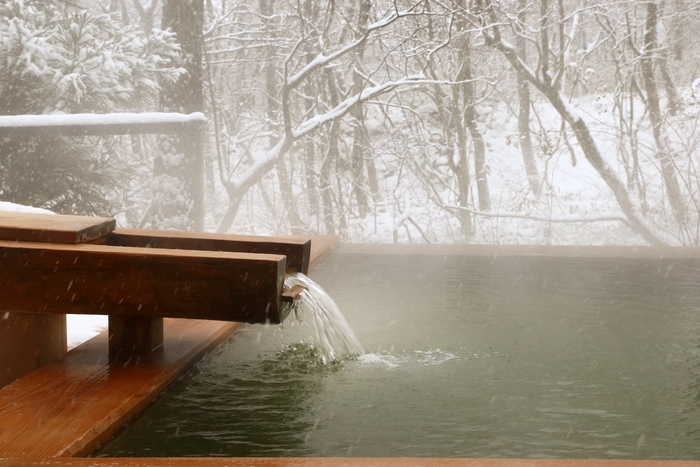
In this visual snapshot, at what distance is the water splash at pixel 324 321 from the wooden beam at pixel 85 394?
298 millimetres

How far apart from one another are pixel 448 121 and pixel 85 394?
283 inches

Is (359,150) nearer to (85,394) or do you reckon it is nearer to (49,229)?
(49,229)

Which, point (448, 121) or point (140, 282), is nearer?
point (140, 282)

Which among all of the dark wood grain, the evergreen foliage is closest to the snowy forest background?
the evergreen foliage

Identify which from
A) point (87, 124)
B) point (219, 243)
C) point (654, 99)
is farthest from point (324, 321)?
point (654, 99)

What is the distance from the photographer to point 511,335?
240 centimetres

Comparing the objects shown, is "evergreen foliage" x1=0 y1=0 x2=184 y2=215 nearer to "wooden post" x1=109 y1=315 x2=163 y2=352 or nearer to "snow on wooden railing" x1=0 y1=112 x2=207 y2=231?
"snow on wooden railing" x1=0 y1=112 x2=207 y2=231

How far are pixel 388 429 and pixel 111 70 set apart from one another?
13.1 feet

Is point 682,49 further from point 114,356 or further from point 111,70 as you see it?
point 114,356

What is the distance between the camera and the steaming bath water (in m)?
1.47

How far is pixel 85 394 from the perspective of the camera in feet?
5.35

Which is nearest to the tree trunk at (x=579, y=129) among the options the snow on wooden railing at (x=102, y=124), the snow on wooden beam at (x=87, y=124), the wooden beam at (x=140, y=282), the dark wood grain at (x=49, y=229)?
the snow on wooden railing at (x=102, y=124)

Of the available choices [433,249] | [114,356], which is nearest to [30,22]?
[433,249]

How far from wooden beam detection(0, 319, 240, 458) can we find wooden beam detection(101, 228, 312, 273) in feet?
0.85
